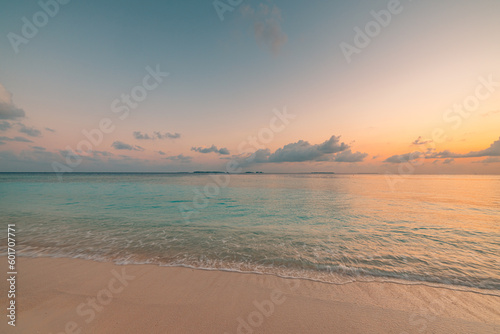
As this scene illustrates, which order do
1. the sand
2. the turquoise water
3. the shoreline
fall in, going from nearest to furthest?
1. the sand
2. the shoreline
3. the turquoise water

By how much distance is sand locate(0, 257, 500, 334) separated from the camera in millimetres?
4391

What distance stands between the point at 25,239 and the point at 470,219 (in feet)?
107

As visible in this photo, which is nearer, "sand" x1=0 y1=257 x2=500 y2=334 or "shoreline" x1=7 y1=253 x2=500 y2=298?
"sand" x1=0 y1=257 x2=500 y2=334

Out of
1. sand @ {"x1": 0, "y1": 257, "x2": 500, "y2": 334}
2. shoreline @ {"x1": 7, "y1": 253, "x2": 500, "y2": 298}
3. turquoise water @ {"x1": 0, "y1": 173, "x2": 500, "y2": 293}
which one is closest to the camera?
sand @ {"x1": 0, "y1": 257, "x2": 500, "y2": 334}

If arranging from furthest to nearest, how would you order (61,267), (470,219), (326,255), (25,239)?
(470,219) → (25,239) → (326,255) → (61,267)

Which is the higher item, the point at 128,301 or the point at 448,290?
the point at 128,301

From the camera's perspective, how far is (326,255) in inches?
341

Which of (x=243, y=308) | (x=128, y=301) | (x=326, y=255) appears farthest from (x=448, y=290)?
(x=128, y=301)

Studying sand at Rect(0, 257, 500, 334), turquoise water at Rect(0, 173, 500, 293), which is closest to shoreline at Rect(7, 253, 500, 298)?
turquoise water at Rect(0, 173, 500, 293)

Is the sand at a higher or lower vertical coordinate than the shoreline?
higher

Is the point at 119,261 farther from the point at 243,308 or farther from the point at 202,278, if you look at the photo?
the point at 243,308

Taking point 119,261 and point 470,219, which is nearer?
point 119,261

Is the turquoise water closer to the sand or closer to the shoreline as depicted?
the shoreline

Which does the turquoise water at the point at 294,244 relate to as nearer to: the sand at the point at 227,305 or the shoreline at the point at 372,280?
the shoreline at the point at 372,280
